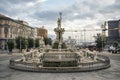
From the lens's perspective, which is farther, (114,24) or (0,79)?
(114,24)

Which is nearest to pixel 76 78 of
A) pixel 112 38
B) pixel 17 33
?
pixel 17 33

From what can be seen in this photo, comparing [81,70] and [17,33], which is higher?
[17,33]

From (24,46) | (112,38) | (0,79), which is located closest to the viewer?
(0,79)

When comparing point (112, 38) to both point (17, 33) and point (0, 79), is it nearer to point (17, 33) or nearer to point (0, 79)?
point (17, 33)

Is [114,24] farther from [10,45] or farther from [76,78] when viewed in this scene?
[76,78]

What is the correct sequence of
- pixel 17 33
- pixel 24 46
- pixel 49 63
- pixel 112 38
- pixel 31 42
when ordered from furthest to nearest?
pixel 112 38, pixel 17 33, pixel 31 42, pixel 24 46, pixel 49 63

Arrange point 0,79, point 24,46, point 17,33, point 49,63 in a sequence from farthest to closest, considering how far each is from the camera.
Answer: point 17,33
point 24,46
point 49,63
point 0,79

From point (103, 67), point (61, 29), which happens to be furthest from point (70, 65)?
point (61, 29)

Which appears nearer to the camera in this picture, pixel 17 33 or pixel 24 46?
pixel 24 46

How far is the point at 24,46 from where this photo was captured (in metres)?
74.5

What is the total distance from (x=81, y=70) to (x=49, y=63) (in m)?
4.08

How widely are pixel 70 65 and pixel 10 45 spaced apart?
164 feet

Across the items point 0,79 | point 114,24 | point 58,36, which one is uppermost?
point 114,24

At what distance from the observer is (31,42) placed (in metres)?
87.2
